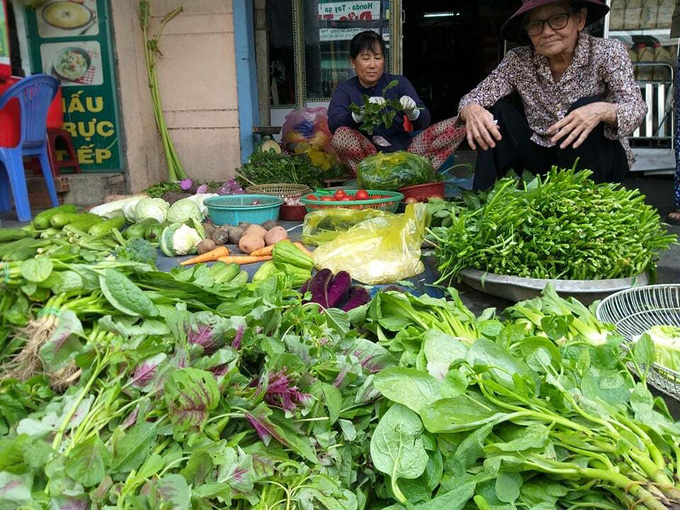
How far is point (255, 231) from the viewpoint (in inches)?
133

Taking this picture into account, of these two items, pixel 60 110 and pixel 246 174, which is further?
pixel 60 110

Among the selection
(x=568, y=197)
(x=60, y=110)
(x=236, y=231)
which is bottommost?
(x=236, y=231)

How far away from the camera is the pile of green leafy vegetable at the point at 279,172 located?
4871 mm

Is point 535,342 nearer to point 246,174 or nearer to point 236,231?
point 236,231

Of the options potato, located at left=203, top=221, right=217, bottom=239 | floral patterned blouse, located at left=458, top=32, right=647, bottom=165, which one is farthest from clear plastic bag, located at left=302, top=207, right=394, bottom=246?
floral patterned blouse, located at left=458, top=32, right=647, bottom=165

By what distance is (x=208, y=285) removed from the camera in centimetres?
176

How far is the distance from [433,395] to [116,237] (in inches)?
98.1

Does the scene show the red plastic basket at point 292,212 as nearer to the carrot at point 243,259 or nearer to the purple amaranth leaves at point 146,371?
the carrot at point 243,259

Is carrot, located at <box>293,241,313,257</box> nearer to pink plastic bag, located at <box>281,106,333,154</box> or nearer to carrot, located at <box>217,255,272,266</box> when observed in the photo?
carrot, located at <box>217,255,272,266</box>

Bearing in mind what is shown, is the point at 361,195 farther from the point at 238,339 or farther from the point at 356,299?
the point at 238,339

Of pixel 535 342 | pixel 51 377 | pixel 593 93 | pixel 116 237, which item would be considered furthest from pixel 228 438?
pixel 593 93

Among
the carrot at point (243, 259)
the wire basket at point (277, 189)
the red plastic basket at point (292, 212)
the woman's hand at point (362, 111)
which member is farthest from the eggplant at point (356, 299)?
the woman's hand at point (362, 111)

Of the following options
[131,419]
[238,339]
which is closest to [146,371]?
[131,419]

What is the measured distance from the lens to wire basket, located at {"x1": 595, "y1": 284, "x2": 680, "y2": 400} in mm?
1880
